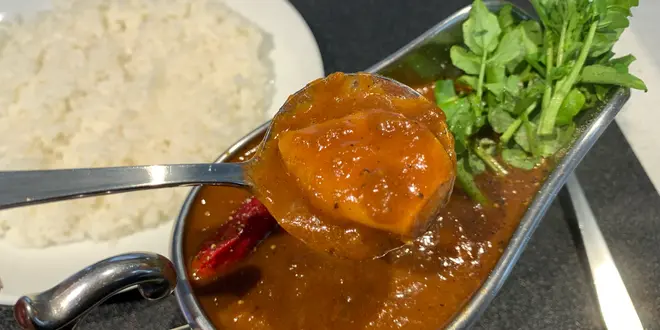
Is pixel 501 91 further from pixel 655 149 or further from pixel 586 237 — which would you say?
pixel 655 149

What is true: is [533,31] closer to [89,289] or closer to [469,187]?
[469,187]

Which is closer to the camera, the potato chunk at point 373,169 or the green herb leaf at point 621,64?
the potato chunk at point 373,169

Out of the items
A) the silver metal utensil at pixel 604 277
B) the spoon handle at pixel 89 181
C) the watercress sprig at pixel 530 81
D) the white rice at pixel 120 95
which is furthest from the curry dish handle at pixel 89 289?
the silver metal utensil at pixel 604 277

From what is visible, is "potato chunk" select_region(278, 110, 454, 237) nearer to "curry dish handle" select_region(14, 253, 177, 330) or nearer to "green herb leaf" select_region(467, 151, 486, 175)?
"curry dish handle" select_region(14, 253, 177, 330)

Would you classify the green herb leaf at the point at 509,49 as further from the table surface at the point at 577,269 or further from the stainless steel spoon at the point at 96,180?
the stainless steel spoon at the point at 96,180

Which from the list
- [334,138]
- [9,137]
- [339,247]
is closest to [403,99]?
[334,138]

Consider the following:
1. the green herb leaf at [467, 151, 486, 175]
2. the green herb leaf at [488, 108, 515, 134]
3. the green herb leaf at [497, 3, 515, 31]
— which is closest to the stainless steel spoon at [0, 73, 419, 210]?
the green herb leaf at [467, 151, 486, 175]
